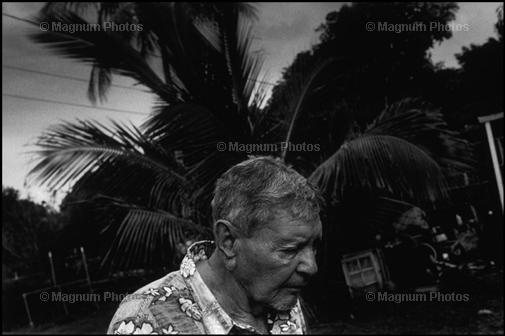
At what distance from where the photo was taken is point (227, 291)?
1.25 m

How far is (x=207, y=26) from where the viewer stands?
5.68 metres

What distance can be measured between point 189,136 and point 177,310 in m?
4.26

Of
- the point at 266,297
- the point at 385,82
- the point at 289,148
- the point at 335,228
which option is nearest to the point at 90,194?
the point at 289,148

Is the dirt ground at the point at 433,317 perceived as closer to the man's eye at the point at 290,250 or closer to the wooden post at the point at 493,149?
the wooden post at the point at 493,149

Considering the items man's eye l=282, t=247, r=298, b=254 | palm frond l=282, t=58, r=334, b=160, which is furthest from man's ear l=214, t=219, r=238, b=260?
palm frond l=282, t=58, r=334, b=160

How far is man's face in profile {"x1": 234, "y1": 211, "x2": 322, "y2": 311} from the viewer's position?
1226 millimetres

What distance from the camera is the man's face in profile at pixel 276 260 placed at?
1.23m

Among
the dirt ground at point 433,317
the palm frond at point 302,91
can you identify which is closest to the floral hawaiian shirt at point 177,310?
the palm frond at point 302,91

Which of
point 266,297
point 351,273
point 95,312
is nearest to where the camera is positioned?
point 266,297

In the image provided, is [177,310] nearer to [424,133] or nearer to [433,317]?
[424,133]

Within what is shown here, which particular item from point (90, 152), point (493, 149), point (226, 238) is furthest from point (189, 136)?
point (493, 149)

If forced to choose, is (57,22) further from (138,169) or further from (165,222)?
(165,222)

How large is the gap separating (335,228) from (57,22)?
4.33 m

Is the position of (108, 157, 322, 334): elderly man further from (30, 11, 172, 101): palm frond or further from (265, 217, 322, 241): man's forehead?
(30, 11, 172, 101): palm frond
